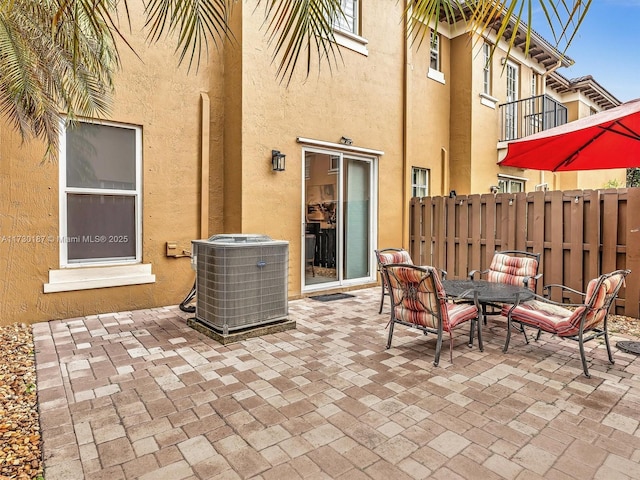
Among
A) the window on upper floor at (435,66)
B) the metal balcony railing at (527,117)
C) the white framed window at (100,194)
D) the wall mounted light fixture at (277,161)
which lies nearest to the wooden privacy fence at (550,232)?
the window on upper floor at (435,66)

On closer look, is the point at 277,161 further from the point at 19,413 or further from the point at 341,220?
the point at 19,413

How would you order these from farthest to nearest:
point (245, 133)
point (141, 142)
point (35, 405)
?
point (245, 133), point (141, 142), point (35, 405)

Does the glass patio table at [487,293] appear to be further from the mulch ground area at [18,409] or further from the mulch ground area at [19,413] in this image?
the mulch ground area at [19,413]

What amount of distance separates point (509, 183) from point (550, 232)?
18.9ft

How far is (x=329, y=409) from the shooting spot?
111 inches

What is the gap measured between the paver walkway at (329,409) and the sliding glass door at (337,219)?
2818mm

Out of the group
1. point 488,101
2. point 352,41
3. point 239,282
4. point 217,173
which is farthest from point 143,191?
point 488,101

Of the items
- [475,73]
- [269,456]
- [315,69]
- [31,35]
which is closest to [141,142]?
[31,35]

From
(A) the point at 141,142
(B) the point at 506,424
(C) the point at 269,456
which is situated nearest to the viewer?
(C) the point at 269,456

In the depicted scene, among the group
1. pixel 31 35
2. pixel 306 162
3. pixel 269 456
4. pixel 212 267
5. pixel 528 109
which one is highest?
pixel 528 109

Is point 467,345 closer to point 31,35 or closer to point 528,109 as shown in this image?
point 31,35

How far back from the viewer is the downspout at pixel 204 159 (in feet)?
20.0

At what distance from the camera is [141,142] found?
562 cm

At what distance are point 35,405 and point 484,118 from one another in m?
10.7
